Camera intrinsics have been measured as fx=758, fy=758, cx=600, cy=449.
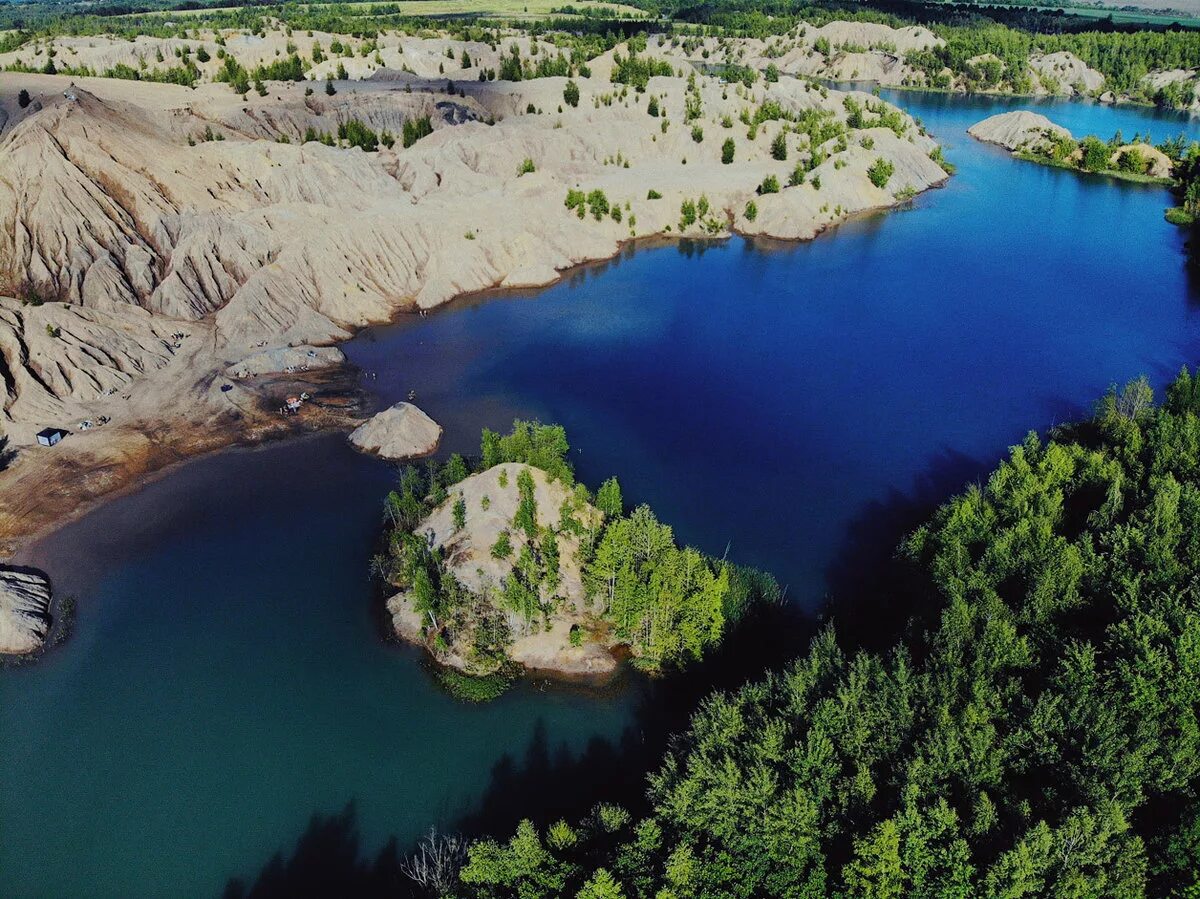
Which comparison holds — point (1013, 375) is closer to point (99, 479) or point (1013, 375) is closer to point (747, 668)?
point (747, 668)

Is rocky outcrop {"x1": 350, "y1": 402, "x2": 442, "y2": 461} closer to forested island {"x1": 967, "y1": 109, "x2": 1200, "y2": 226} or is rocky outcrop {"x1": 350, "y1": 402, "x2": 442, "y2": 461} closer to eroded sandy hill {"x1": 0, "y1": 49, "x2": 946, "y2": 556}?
eroded sandy hill {"x1": 0, "y1": 49, "x2": 946, "y2": 556}

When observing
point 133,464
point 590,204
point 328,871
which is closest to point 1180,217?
point 590,204

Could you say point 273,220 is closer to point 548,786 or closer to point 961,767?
point 548,786

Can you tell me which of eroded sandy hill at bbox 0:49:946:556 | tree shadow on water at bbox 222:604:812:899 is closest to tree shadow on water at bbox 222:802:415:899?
tree shadow on water at bbox 222:604:812:899

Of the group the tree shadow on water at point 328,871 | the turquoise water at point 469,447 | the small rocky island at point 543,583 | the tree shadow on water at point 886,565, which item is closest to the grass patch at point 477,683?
the small rocky island at point 543,583

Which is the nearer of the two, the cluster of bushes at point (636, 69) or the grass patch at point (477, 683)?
the grass patch at point (477, 683)

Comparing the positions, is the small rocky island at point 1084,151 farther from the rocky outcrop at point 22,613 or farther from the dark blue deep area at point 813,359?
the rocky outcrop at point 22,613

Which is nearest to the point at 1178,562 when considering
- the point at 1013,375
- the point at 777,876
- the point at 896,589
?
A: the point at 896,589
